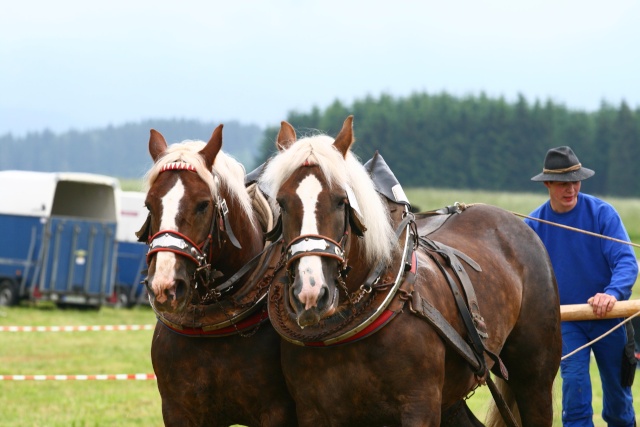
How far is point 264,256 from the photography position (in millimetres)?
5184

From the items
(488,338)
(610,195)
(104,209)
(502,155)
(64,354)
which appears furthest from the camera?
(502,155)

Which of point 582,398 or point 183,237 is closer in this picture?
point 183,237

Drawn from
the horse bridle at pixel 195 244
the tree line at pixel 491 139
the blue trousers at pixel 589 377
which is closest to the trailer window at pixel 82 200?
the blue trousers at pixel 589 377

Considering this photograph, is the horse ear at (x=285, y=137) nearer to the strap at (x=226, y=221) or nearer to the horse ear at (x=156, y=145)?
the strap at (x=226, y=221)

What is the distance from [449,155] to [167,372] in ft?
239

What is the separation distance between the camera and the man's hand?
6324 mm

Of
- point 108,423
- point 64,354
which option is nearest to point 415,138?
point 64,354

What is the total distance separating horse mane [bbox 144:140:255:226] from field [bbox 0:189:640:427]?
2.74 m

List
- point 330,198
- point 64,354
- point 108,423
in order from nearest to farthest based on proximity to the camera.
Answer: point 330,198, point 108,423, point 64,354

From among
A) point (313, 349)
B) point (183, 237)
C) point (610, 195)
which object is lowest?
point (610, 195)

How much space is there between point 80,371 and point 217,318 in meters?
7.96

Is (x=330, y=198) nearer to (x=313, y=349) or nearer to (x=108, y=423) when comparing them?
(x=313, y=349)

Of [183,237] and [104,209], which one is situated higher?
[183,237]

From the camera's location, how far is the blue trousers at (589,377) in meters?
6.55
